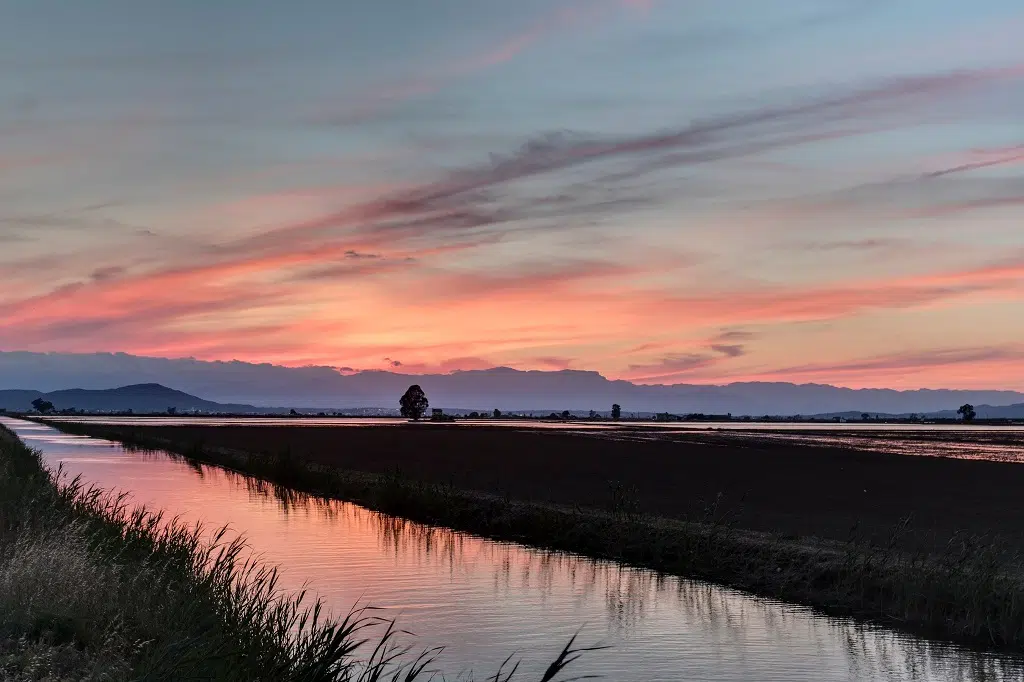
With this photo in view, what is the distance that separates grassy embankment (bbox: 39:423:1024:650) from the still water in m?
0.97

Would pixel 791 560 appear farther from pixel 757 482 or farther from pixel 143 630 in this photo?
pixel 757 482

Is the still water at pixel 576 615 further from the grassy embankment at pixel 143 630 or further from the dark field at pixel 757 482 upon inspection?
the dark field at pixel 757 482

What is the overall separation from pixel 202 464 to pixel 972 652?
60.7 meters

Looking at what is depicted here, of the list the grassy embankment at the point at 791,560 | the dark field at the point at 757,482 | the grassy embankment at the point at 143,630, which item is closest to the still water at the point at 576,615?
the grassy embankment at the point at 791,560

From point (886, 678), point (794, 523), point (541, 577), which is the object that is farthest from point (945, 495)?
point (886, 678)

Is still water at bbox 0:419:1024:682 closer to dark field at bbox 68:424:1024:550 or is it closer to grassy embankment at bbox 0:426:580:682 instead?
grassy embankment at bbox 0:426:580:682

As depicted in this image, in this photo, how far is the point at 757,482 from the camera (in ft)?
157

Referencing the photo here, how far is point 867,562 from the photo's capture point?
844 inches

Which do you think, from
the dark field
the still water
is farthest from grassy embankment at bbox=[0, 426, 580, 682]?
the dark field

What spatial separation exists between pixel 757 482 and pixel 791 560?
80.5 feet

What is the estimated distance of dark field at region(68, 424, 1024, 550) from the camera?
3114 centimetres

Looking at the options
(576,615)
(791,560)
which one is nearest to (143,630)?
(576,615)

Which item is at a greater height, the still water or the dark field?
the dark field

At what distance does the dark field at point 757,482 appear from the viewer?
31141 mm
